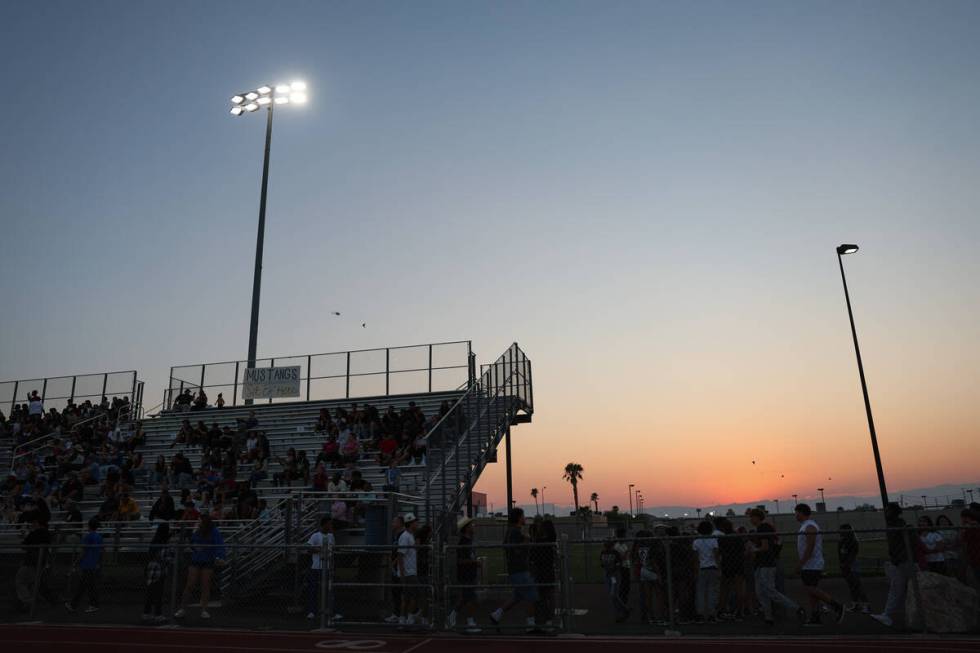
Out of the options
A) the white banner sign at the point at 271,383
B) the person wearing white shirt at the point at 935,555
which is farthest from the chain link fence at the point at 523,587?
the white banner sign at the point at 271,383

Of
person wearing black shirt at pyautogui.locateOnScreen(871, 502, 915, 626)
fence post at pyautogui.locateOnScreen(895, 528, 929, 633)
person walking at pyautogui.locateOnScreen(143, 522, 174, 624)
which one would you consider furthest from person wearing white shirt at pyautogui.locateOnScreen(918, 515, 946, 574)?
person walking at pyautogui.locateOnScreen(143, 522, 174, 624)

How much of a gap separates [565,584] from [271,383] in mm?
20197

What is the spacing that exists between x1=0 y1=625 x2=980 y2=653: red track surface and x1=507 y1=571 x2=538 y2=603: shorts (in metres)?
0.67

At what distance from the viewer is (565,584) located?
36.4 feet

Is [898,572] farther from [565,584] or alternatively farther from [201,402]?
[201,402]

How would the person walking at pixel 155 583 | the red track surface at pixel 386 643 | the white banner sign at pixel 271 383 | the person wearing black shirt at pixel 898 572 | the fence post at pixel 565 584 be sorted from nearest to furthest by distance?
1. the red track surface at pixel 386 643
2. the person wearing black shirt at pixel 898 572
3. the fence post at pixel 565 584
4. the person walking at pixel 155 583
5. the white banner sign at pixel 271 383

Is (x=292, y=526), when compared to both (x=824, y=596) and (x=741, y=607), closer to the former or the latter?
(x=741, y=607)

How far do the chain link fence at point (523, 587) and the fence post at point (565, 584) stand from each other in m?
0.03

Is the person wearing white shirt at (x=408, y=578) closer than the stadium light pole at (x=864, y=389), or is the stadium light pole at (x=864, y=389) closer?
the person wearing white shirt at (x=408, y=578)

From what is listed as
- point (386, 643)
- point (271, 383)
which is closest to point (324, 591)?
point (386, 643)

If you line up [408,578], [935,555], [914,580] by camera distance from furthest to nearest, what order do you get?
[408,578] < [935,555] < [914,580]

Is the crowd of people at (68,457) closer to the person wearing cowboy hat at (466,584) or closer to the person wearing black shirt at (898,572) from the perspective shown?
the person wearing cowboy hat at (466,584)

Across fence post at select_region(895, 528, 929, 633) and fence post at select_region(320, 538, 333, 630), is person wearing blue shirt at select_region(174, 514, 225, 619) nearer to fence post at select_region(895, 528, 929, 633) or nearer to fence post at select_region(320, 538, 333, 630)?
fence post at select_region(320, 538, 333, 630)

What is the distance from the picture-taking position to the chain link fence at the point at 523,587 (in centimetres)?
1060
